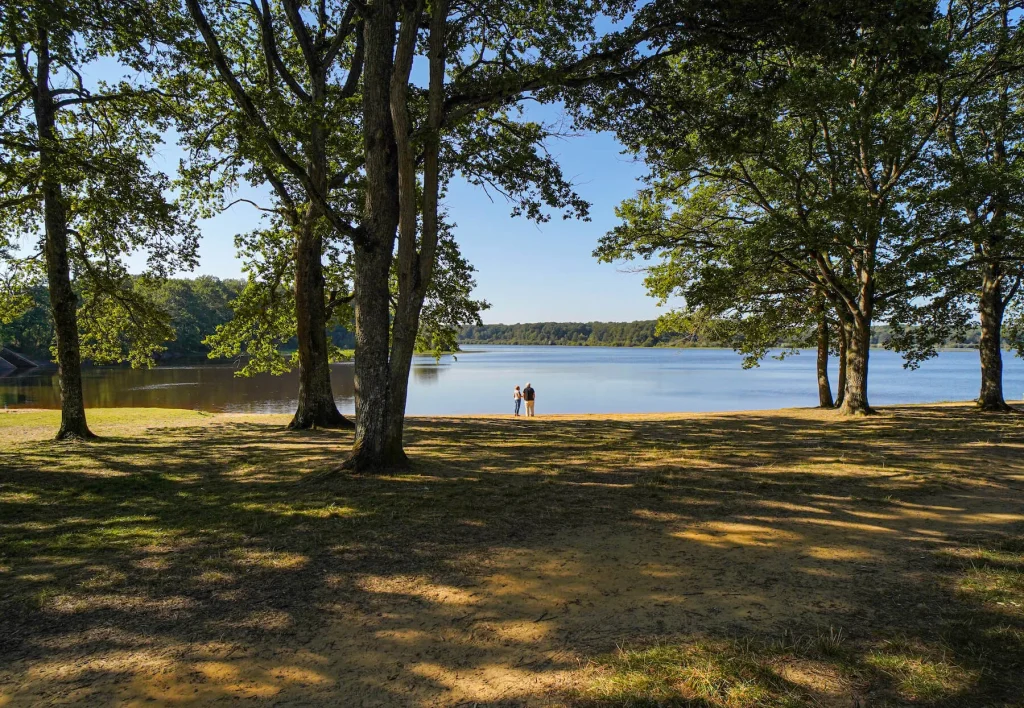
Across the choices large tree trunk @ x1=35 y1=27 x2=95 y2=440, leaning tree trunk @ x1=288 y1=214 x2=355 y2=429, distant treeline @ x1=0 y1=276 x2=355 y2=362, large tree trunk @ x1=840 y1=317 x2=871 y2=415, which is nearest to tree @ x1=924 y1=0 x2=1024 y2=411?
large tree trunk @ x1=840 y1=317 x2=871 y2=415

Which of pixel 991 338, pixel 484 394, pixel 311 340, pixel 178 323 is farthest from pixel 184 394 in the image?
pixel 178 323

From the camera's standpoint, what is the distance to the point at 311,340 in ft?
44.2

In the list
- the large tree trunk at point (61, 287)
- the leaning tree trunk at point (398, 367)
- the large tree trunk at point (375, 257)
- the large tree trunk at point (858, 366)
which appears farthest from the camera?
the large tree trunk at point (858, 366)

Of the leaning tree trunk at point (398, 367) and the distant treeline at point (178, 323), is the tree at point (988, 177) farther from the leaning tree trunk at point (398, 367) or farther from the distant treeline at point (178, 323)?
the distant treeline at point (178, 323)

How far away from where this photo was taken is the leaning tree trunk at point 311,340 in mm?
13219

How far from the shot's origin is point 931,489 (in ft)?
20.9

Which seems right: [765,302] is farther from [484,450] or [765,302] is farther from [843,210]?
[484,450]

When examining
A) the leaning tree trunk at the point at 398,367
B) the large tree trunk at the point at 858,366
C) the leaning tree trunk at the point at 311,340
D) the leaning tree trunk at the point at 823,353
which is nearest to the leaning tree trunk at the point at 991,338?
the large tree trunk at the point at 858,366

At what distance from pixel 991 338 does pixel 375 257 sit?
1759 centimetres

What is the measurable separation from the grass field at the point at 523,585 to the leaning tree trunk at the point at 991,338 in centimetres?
1015

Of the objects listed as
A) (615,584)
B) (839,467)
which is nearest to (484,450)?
(839,467)

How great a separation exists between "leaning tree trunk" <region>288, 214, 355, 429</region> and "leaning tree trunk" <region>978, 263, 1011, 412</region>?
1786 cm

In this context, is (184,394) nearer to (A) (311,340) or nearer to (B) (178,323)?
(A) (311,340)

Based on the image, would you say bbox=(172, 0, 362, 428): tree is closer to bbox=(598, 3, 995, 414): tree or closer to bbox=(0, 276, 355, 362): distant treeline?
bbox=(598, 3, 995, 414): tree
